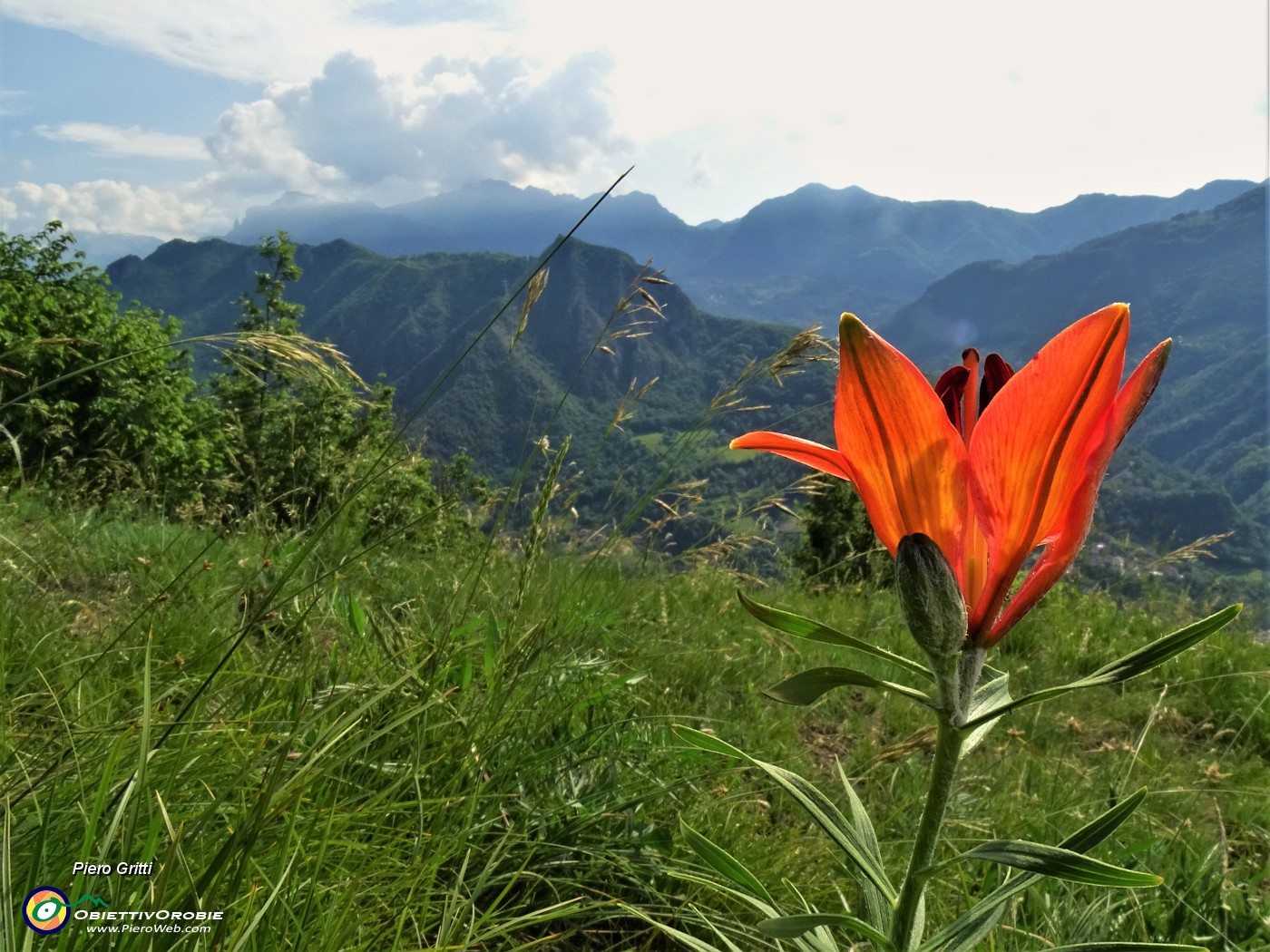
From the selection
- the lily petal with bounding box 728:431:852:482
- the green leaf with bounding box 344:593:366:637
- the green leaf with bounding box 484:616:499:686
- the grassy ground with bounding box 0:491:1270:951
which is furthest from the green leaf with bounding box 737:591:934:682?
the green leaf with bounding box 344:593:366:637

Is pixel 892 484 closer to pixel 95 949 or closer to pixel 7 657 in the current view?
pixel 95 949

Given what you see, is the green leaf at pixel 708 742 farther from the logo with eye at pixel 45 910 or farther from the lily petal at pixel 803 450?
the logo with eye at pixel 45 910

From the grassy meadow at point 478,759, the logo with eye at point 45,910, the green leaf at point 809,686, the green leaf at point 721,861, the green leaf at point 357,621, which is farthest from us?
the green leaf at point 357,621

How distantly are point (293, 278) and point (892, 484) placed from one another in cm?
3154

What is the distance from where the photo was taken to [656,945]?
158 centimetres

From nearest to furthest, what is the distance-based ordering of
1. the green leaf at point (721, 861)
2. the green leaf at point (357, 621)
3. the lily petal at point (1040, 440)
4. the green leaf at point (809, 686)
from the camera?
1. the lily petal at point (1040, 440)
2. the green leaf at point (809, 686)
3. the green leaf at point (721, 861)
4. the green leaf at point (357, 621)

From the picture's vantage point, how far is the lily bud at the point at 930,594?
664mm

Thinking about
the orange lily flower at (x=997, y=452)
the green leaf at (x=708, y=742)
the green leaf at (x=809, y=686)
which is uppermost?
the orange lily flower at (x=997, y=452)

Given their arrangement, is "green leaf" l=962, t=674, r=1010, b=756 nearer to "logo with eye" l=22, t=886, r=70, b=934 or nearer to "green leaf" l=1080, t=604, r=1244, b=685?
"green leaf" l=1080, t=604, r=1244, b=685

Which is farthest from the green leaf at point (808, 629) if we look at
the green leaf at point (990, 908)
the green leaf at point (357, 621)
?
the green leaf at point (357, 621)

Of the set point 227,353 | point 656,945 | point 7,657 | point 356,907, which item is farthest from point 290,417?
point 656,945

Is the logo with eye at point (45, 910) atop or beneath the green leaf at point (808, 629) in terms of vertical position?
beneath

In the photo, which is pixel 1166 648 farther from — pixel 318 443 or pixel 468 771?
pixel 318 443

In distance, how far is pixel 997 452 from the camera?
701mm
